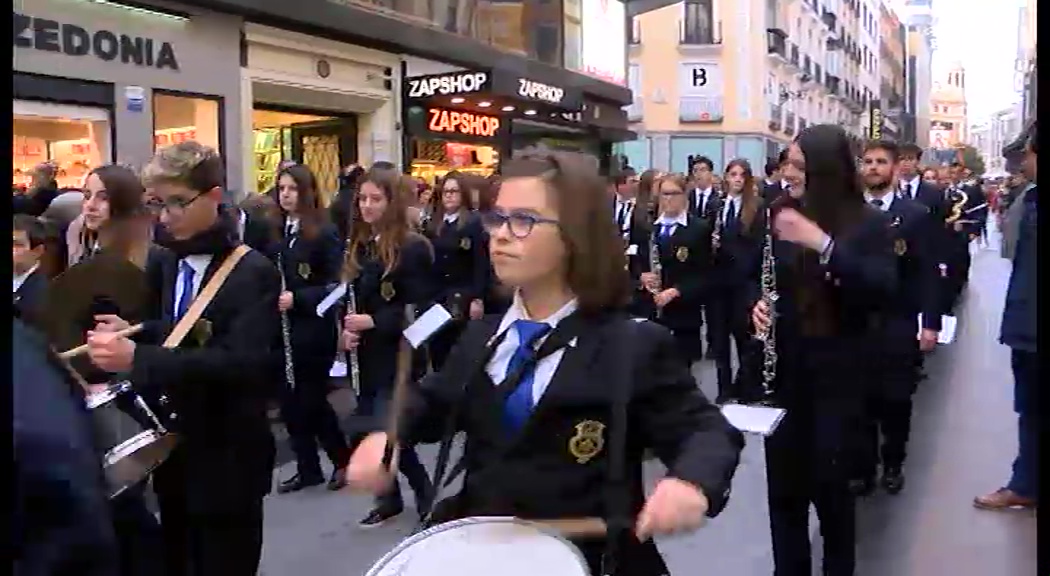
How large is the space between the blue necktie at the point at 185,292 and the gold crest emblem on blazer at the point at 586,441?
1.62 m

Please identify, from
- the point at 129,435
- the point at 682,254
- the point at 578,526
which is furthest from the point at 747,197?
the point at 578,526

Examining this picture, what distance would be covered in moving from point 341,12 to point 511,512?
15.2m

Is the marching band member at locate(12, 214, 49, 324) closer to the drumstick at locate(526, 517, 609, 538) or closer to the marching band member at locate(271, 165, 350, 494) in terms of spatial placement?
the drumstick at locate(526, 517, 609, 538)

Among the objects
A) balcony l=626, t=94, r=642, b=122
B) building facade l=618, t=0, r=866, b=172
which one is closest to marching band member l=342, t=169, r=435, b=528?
building facade l=618, t=0, r=866, b=172

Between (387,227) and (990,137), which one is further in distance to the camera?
(990,137)

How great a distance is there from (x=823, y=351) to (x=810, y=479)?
1.52 ft

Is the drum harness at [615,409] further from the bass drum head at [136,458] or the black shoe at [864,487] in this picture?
the black shoe at [864,487]

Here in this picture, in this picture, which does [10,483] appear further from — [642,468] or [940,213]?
[940,213]

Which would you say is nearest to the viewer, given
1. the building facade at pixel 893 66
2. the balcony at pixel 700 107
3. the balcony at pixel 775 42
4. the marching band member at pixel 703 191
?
the marching band member at pixel 703 191

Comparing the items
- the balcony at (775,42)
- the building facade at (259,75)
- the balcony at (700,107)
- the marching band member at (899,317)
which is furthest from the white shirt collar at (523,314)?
the balcony at (775,42)

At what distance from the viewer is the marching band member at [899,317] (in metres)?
6.13

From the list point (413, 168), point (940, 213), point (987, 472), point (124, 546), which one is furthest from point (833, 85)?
point (124, 546)

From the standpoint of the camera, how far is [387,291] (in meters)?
6.46

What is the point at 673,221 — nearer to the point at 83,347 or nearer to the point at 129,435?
the point at 83,347
